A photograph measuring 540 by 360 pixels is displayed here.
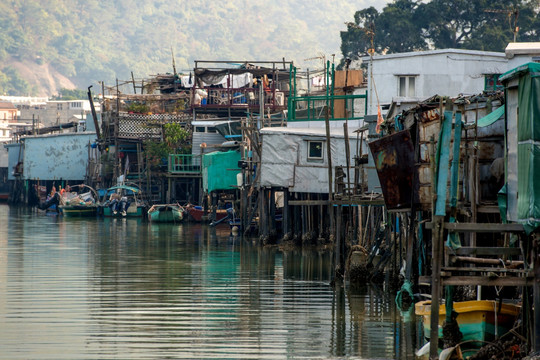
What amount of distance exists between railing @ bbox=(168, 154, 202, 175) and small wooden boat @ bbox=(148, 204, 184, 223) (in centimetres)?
259

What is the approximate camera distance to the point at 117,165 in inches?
2157

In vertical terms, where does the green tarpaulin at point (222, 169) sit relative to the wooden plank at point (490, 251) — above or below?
above

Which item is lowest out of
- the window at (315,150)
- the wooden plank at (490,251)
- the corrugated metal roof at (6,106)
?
the wooden plank at (490,251)

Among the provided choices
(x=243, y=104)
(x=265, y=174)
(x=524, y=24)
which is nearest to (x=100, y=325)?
(x=265, y=174)

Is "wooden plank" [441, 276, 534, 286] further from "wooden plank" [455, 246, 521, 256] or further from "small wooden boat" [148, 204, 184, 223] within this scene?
"small wooden boat" [148, 204, 184, 223]

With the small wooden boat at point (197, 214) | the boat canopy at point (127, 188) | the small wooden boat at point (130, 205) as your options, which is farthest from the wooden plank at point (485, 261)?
the boat canopy at point (127, 188)

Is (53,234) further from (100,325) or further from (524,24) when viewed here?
(524,24)

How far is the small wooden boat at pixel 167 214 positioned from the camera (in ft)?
150

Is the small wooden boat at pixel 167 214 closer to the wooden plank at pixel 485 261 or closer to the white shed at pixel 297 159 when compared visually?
the white shed at pixel 297 159

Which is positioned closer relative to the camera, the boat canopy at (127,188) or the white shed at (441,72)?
the white shed at (441,72)

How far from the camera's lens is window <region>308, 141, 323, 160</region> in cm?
3061

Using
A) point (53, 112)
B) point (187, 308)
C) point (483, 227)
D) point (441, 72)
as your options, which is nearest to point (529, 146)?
point (483, 227)

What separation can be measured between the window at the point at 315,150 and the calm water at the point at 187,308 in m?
3.60

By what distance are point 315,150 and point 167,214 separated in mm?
16886
